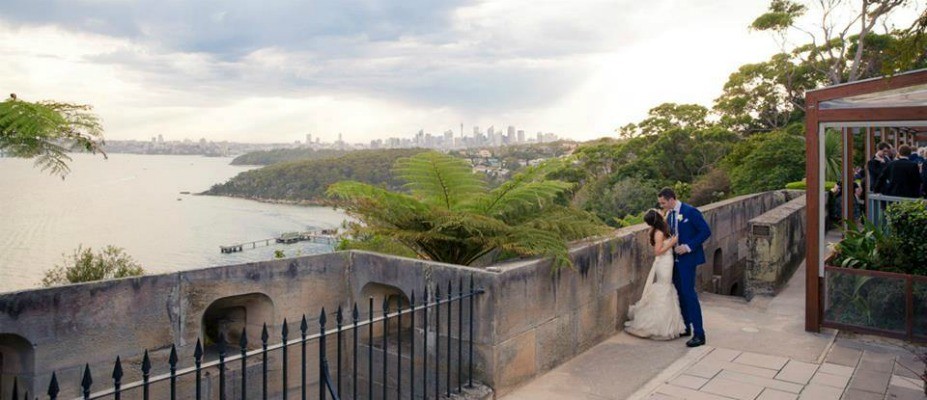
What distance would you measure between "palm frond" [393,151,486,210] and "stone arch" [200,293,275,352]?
5.35 feet

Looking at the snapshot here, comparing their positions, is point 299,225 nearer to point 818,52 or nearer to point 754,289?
point 818,52

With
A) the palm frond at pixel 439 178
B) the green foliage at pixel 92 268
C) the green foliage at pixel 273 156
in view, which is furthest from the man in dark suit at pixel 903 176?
the green foliage at pixel 273 156

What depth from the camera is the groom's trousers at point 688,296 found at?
20.9ft

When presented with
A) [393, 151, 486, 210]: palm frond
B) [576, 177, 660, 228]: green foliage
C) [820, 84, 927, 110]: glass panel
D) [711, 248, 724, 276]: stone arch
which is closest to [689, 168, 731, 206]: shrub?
[576, 177, 660, 228]: green foliage

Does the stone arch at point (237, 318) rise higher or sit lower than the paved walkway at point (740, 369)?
higher

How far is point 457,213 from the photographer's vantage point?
5609 millimetres

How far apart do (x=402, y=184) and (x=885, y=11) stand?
2941 cm

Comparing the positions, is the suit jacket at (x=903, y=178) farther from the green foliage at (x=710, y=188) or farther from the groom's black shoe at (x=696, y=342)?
the green foliage at (x=710, y=188)

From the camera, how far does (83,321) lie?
425 centimetres

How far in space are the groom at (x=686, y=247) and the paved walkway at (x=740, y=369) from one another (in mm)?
415

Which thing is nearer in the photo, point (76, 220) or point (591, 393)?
point (591, 393)

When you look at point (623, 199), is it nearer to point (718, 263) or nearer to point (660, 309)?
point (718, 263)

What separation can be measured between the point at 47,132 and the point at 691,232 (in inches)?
226

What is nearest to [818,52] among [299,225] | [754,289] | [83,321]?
[754,289]
